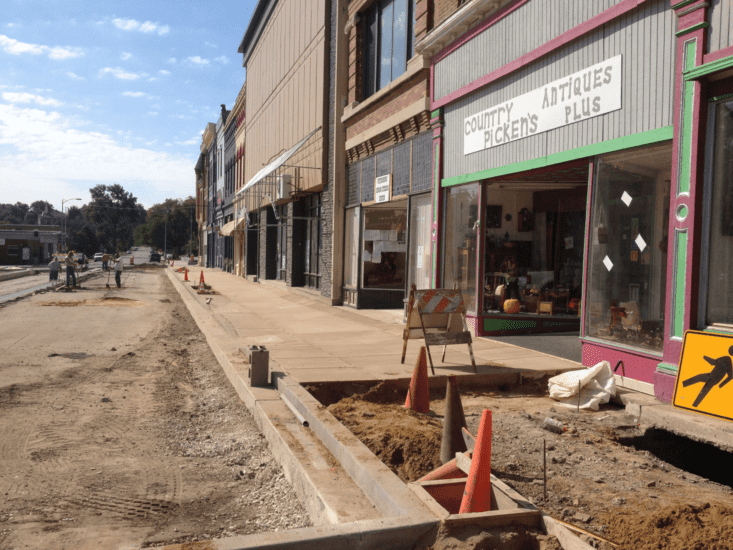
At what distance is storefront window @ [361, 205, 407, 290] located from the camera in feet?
54.6

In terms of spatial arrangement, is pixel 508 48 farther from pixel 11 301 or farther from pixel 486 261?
pixel 11 301

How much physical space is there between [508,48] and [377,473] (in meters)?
8.15

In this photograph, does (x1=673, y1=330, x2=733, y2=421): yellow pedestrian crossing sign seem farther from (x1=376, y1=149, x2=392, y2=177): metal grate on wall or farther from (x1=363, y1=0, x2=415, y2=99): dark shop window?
(x1=363, y1=0, x2=415, y2=99): dark shop window

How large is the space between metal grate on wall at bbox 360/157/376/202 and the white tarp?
405 inches

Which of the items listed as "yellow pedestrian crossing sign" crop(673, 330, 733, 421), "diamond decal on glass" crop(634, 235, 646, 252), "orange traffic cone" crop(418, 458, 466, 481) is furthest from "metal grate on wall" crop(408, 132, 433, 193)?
"orange traffic cone" crop(418, 458, 466, 481)

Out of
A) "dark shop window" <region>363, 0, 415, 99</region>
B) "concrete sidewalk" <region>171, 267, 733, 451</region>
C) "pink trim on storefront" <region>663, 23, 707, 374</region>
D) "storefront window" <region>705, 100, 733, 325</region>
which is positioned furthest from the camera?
"dark shop window" <region>363, 0, 415, 99</region>

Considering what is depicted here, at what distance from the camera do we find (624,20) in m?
7.55

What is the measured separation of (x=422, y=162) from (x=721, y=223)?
7915 millimetres

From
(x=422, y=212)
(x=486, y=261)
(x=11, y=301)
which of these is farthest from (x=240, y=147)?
(x=486, y=261)

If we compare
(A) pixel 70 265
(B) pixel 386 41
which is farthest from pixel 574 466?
(A) pixel 70 265

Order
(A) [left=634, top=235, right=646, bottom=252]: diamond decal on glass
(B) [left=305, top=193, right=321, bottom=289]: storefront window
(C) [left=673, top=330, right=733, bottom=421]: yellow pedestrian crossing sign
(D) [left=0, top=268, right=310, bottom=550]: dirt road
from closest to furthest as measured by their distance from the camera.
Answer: (D) [left=0, top=268, right=310, bottom=550]: dirt road < (C) [left=673, top=330, right=733, bottom=421]: yellow pedestrian crossing sign < (A) [left=634, top=235, right=646, bottom=252]: diamond decal on glass < (B) [left=305, top=193, right=321, bottom=289]: storefront window

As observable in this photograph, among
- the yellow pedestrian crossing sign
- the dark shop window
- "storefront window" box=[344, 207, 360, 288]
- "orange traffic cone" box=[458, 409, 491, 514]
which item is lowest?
"orange traffic cone" box=[458, 409, 491, 514]

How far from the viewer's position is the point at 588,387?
6809 mm

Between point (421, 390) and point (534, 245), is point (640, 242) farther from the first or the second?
point (534, 245)
